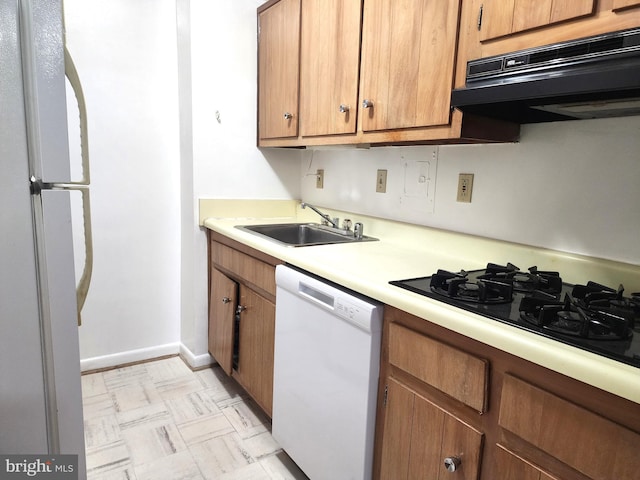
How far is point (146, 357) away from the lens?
2.59m

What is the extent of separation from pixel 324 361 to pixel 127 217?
5.44ft

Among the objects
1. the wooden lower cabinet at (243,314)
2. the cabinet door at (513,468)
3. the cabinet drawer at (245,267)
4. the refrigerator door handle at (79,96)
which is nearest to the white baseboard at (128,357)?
the wooden lower cabinet at (243,314)

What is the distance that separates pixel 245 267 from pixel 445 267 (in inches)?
37.0

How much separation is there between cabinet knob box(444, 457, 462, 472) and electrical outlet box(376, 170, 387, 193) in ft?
4.16

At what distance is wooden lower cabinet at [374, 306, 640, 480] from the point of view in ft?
2.30

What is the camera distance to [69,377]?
89 cm

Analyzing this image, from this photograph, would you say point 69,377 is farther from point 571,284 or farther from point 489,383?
point 571,284

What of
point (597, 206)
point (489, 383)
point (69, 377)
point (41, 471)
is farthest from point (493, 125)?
point (41, 471)

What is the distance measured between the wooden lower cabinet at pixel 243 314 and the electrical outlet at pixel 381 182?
0.67 metres

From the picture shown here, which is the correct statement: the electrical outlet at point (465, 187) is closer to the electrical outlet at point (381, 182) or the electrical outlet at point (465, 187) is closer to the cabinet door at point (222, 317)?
the electrical outlet at point (381, 182)

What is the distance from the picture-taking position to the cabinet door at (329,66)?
1.67 m

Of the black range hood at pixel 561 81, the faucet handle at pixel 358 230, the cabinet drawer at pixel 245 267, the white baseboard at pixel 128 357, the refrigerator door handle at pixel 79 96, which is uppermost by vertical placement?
the black range hood at pixel 561 81

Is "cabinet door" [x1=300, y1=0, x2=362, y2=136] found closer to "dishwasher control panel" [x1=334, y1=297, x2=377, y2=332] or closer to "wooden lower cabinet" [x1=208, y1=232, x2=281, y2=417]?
"wooden lower cabinet" [x1=208, y1=232, x2=281, y2=417]

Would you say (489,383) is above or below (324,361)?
above
